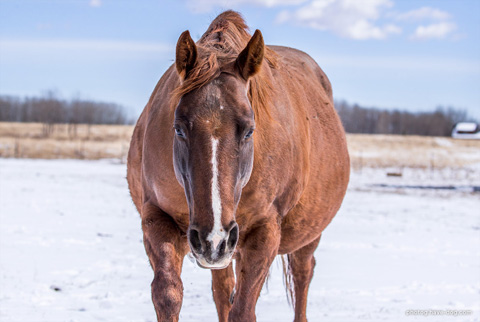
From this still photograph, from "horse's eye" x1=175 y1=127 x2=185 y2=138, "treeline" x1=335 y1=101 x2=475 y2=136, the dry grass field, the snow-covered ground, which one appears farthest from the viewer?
"treeline" x1=335 y1=101 x2=475 y2=136

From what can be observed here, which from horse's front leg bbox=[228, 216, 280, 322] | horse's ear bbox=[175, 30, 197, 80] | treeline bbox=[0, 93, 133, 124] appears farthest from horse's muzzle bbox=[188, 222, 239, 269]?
treeline bbox=[0, 93, 133, 124]

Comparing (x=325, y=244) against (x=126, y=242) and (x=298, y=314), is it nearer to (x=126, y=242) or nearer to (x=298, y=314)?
(x=126, y=242)

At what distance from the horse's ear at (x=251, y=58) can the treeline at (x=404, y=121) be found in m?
90.8

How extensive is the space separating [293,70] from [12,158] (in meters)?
28.2

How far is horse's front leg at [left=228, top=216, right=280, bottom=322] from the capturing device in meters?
3.12

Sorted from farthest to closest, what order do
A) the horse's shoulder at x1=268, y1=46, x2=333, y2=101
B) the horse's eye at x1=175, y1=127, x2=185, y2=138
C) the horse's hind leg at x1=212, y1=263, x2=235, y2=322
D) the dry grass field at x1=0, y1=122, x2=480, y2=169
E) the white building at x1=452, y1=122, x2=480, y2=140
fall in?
the white building at x1=452, y1=122, x2=480, y2=140, the dry grass field at x1=0, y1=122, x2=480, y2=169, the horse's shoulder at x1=268, y1=46, x2=333, y2=101, the horse's hind leg at x1=212, y1=263, x2=235, y2=322, the horse's eye at x1=175, y1=127, x2=185, y2=138

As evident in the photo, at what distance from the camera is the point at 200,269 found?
8047 millimetres

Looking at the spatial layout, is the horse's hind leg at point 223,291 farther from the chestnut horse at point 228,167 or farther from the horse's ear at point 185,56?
the horse's ear at point 185,56

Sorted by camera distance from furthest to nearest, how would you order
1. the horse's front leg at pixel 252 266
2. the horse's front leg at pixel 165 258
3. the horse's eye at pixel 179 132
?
the horse's front leg at pixel 252 266 < the horse's front leg at pixel 165 258 < the horse's eye at pixel 179 132

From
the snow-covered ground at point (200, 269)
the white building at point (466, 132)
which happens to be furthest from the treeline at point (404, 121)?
the snow-covered ground at point (200, 269)

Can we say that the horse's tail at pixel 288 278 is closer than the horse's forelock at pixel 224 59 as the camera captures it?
No

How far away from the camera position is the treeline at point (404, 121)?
95000 mm

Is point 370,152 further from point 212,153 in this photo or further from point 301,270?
point 212,153

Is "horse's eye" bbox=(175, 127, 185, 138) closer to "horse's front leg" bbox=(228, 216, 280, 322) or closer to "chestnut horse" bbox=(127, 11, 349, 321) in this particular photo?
"chestnut horse" bbox=(127, 11, 349, 321)
